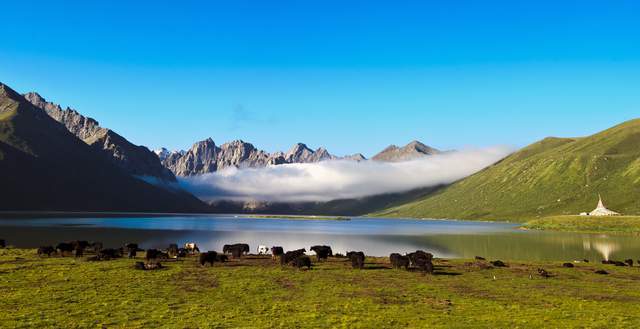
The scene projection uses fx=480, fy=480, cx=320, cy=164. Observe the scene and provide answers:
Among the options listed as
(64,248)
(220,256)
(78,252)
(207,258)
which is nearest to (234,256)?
(220,256)

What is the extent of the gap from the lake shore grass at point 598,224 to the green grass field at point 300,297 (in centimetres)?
13287

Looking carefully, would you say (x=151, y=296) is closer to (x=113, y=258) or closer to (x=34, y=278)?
(x=34, y=278)

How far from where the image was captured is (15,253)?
60.9 metres

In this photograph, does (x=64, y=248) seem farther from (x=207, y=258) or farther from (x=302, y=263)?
(x=302, y=263)

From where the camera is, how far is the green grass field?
27672 millimetres

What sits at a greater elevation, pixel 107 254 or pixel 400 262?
pixel 107 254

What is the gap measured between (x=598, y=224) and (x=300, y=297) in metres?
177

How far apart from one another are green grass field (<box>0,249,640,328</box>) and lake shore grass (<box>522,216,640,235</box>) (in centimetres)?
13287

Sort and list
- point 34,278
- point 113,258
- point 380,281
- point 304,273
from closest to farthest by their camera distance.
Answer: point 34,278, point 380,281, point 304,273, point 113,258

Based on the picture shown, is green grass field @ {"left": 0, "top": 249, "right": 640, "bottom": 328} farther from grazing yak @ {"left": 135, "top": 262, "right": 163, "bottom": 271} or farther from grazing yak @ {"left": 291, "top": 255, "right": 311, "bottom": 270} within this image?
grazing yak @ {"left": 291, "top": 255, "right": 311, "bottom": 270}

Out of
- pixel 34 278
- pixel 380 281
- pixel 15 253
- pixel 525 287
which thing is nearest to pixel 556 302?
pixel 525 287

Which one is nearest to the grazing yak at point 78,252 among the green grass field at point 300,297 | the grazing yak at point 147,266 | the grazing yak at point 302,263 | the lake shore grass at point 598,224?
the green grass field at point 300,297

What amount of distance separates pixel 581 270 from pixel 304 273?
110 feet

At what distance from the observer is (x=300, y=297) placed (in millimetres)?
35406
